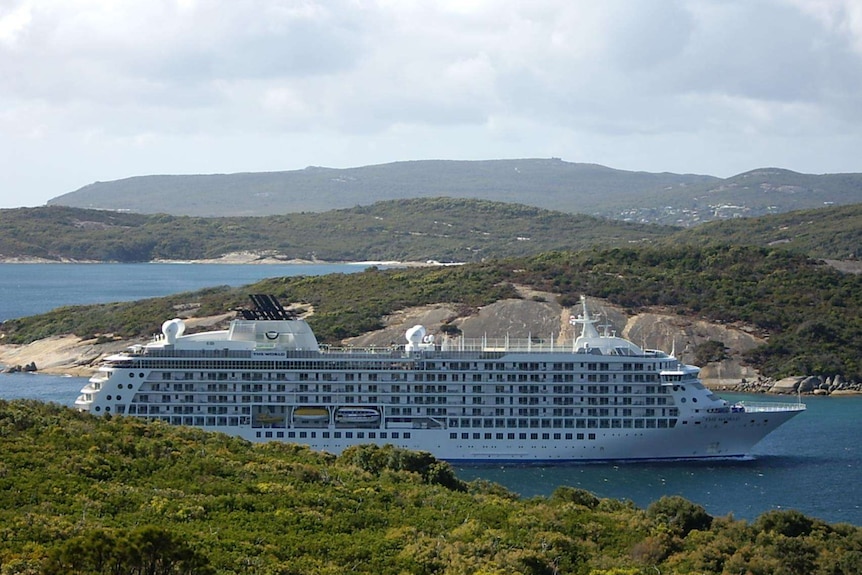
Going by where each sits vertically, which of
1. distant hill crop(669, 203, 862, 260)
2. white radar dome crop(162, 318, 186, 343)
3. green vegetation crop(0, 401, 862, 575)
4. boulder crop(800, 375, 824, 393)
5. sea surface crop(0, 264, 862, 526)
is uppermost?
distant hill crop(669, 203, 862, 260)

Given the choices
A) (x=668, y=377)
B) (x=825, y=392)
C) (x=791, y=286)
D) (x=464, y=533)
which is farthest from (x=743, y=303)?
(x=464, y=533)

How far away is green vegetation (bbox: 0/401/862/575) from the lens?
25281 millimetres

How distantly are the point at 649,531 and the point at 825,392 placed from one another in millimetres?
44002

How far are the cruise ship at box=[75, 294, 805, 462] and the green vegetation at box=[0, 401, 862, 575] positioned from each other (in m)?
12.1

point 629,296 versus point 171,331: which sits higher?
point 171,331

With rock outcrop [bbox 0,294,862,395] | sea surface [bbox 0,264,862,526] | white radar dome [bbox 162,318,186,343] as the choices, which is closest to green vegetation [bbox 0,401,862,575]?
sea surface [bbox 0,264,862,526]

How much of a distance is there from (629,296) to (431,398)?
3812 centimetres

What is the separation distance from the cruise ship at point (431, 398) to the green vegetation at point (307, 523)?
12071 mm

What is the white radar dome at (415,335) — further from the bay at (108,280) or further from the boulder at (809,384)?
the bay at (108,280)

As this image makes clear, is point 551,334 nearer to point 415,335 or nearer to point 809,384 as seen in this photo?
point 809,384

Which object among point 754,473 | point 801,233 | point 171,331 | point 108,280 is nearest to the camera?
point 754,473

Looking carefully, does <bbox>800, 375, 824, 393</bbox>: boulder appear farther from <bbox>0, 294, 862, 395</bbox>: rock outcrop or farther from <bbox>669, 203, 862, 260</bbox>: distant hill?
<bbox>669, 203, 862, 260</bbox>: distant hill

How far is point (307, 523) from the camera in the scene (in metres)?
29.4

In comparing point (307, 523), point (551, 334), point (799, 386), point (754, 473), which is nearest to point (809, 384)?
point (799, 386)
